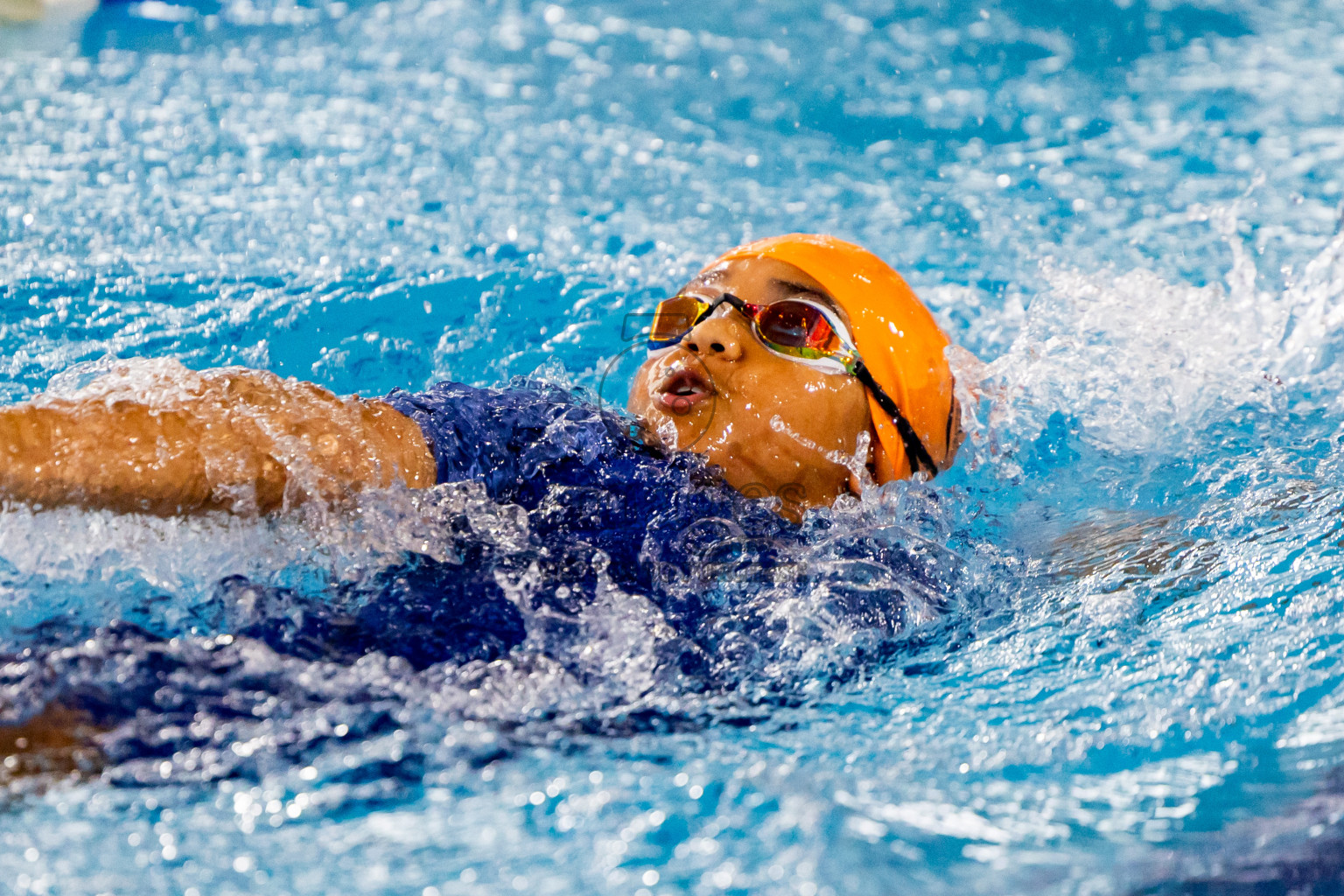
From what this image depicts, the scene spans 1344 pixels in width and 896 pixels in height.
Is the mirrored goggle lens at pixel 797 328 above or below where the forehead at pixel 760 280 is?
below

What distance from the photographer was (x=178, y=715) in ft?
5.95

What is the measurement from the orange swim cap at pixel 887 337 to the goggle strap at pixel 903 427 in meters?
0.01

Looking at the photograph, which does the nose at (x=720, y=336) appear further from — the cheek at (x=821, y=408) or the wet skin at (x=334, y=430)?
the cheek at (x=821, y=408)

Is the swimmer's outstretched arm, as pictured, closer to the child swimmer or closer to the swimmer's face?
the child swimmer

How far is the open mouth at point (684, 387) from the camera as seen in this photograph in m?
2.63

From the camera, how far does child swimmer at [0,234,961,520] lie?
77.2 inches

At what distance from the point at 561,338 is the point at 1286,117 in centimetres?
389

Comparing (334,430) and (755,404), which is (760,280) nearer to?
(755,404)

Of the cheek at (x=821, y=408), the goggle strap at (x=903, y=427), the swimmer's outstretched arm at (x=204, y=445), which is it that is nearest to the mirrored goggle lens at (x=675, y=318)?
the cheek at (x=821, y=408)

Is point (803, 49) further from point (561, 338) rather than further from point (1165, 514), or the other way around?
point (1165, 514)

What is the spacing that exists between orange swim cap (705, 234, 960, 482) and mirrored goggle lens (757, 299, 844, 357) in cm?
10

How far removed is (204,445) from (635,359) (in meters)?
2.17

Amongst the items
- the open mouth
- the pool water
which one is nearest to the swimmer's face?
the open mouth

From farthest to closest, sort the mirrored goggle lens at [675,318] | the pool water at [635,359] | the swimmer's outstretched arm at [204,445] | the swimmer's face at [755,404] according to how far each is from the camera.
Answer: the mirrored goggle lens at [675,318] → the swimmer's face at [755,404] → the swimmer's outstretched arm at [204,445] → the pool water at [635,359]
